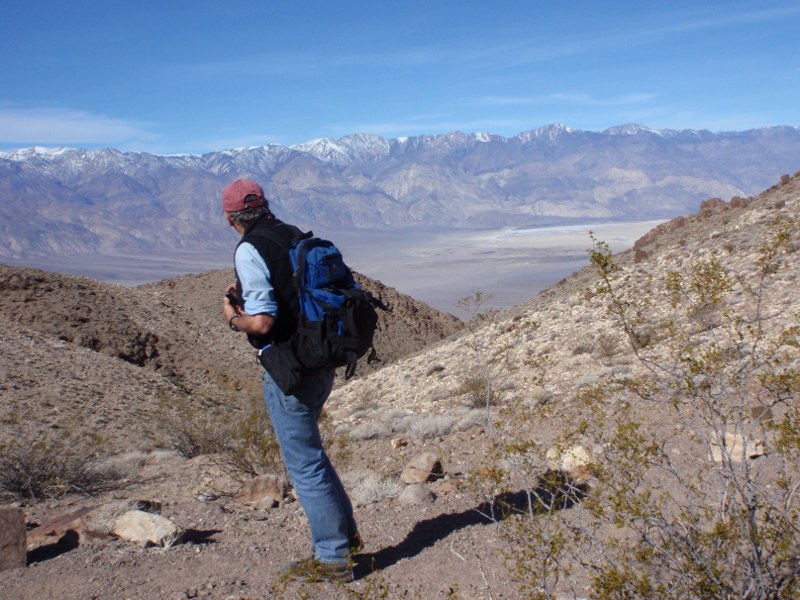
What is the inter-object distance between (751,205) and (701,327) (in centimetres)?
901

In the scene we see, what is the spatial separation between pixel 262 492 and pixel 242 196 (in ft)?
7.83

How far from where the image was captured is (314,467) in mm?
3529

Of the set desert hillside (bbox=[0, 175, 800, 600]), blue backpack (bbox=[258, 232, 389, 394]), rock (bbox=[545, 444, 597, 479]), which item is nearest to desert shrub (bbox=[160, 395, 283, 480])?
desert hillside (bbox=[0, 175, 800, 600])

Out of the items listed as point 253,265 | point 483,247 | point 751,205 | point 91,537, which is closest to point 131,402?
point 91,537

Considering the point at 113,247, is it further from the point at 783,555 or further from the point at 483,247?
the point at 783,555

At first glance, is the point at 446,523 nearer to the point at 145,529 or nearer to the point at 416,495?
the point at 416,495

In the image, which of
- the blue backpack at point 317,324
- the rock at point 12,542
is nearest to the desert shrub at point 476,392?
the blue backpack at point 317,324

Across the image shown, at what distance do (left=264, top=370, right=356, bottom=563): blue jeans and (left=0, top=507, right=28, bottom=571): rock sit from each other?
1.37 m

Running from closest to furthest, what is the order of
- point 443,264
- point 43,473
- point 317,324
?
1. point 317,324
2. point 43,473
3. point 443,264

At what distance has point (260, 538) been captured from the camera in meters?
4.27

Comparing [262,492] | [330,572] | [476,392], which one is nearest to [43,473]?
[262,492]

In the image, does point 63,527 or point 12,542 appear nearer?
point 12,542

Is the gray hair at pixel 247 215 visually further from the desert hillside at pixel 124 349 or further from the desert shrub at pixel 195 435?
the desert shrub at pixel 195 435

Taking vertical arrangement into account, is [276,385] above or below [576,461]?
above
